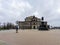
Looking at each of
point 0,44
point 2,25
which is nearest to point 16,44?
point 0,44

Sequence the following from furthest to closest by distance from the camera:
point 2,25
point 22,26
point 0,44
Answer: point 22,26, point 2,25, point 0,44

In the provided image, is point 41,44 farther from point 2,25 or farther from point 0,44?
point 2,25

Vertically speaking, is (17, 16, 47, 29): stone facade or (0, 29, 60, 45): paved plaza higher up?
(17, 16, 47, 29): stone facade

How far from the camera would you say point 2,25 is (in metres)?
59.9

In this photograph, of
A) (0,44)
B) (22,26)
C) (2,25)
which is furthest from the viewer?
(22,26)

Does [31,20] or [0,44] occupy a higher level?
[31,20]

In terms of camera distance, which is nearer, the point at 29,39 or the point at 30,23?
the point at 29,39

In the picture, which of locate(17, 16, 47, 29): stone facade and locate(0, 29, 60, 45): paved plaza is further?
locate(17, 16, 47, 29): stone facade

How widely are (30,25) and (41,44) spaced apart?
8868cm

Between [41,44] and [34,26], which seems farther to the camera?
[34,26]

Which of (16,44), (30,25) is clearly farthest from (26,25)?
(16,44)

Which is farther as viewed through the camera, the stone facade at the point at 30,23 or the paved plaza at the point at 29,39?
the stone facade at the point at 30,23

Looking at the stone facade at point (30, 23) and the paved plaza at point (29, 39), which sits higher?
the stone facade at point (30, 23)

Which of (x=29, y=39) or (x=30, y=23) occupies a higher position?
(x=30, y=23)
